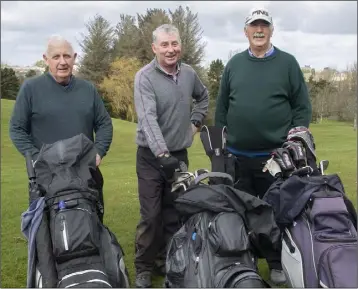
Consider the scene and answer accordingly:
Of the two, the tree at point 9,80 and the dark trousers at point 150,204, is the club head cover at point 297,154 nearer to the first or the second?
the dark trousers at point 150,204

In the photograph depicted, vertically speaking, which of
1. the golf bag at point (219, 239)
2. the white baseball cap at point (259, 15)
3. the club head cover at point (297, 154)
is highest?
the white baseball cap at point (259, 15)

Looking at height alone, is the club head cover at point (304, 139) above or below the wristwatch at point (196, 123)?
below

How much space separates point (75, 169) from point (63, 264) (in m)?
0.76

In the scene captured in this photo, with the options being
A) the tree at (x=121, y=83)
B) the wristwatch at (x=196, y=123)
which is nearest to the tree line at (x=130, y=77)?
the tree at (x=121, y=83)

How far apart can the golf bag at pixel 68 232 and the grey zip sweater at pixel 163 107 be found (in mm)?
834

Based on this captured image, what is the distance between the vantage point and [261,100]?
464cm

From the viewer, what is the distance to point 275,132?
4703 mm

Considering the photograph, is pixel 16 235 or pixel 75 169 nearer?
pixel 75 169

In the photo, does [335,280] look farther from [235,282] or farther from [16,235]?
[16,235]

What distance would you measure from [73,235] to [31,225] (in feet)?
1.26

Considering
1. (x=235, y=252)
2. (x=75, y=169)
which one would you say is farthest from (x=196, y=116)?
(x=235, y=252)

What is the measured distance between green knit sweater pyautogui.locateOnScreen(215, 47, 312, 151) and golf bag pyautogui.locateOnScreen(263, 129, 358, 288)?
93cm

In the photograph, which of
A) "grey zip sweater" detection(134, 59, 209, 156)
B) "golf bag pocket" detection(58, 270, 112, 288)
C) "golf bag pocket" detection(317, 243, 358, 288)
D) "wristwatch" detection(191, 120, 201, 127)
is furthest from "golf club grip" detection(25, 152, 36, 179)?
"golf bag pocket" detection(317, 243, 358, 288)

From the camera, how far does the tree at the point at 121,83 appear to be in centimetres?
3110
